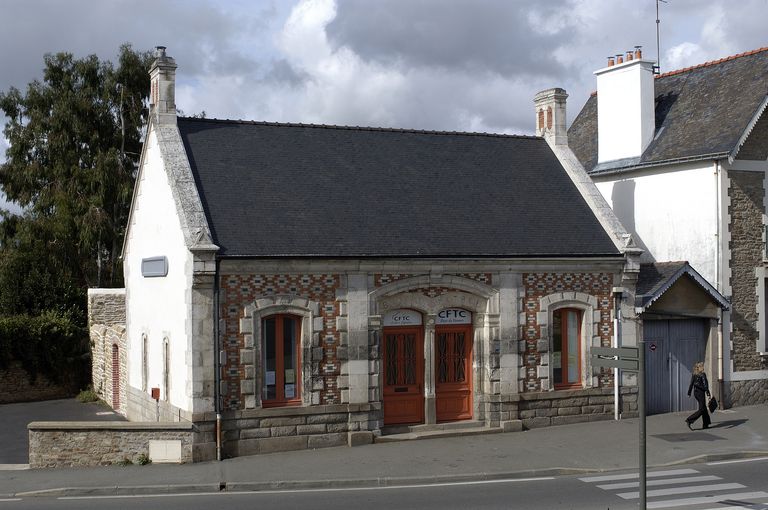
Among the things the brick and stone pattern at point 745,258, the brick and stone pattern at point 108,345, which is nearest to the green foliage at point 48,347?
the brick and stone pattern at point 108,345

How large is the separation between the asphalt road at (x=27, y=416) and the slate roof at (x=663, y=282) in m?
13.7

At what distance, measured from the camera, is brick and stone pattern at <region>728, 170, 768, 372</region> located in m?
22.9

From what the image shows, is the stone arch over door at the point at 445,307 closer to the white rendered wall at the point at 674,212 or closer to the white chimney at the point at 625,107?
the white rendered wall at the point at 674,212

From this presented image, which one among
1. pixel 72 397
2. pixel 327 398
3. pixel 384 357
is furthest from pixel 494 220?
pixel 72 397

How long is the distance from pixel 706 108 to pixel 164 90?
562 inches

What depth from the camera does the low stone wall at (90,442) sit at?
17031 mm

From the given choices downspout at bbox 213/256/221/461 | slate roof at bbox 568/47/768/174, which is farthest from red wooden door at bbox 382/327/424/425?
slate roof at bbox 568/47/768/174

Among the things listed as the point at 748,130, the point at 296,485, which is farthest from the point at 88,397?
the point at 748,130

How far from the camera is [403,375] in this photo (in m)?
19.8

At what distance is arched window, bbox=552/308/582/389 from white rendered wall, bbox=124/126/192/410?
839 centimetres

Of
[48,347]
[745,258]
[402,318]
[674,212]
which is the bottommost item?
[48,347]

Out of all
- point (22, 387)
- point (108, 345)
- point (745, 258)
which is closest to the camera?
point (745, 258)

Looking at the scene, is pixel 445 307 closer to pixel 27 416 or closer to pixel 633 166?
pixel 633 166

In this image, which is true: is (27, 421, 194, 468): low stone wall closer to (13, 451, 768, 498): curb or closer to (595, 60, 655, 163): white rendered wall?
(13, 451, 768, 498): curb
